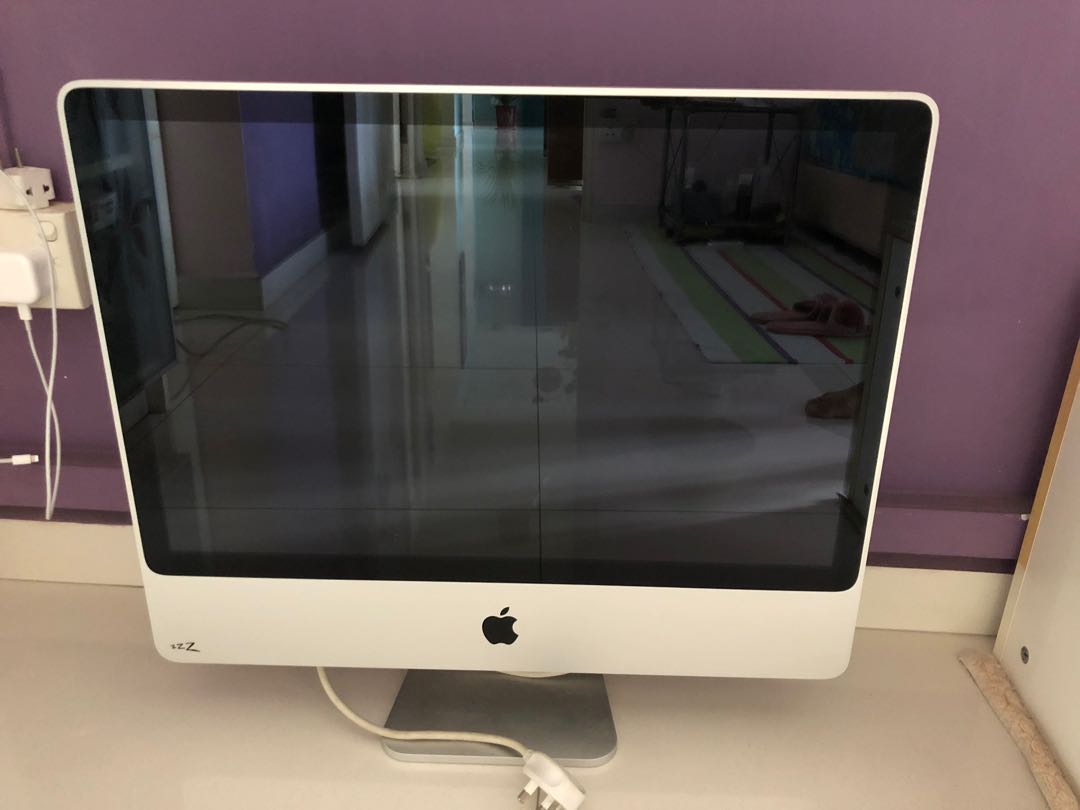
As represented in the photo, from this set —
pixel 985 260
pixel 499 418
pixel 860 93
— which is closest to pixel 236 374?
pixel 499 418

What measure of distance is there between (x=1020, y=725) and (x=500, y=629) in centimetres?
45

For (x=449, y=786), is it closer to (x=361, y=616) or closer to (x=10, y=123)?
(x=361, y=616)

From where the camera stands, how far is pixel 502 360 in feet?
1.99

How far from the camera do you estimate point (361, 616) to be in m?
0.67

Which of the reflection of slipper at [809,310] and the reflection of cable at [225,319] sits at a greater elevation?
the reflection of slipper at [809,310]

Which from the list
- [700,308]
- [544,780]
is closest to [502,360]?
[700,308]

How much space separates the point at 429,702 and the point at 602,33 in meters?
0.59

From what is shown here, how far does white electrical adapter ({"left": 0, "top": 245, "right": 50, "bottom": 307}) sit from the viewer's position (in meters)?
0.77

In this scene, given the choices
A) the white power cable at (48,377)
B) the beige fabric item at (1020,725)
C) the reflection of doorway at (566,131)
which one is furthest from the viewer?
the white power cable at (48,377)

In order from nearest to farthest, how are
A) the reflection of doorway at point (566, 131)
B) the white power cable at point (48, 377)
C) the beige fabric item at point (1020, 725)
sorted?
the reflection of doorway at point (566, 131) < the beige fabric item at point (1020, 725) < the white power cable at point (48, 377)

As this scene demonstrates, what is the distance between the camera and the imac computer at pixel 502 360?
55 cm

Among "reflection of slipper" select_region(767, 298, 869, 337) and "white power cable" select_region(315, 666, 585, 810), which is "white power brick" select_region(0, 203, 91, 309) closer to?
"white power cable" select_region(315, 666, 585, 810)

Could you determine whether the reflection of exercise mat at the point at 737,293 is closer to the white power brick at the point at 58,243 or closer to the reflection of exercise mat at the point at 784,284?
the reflection of exercise mat at the point at 784,284

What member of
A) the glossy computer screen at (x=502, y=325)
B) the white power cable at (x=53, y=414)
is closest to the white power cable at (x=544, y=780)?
the glossy computer screen at (x=502, y=325)
